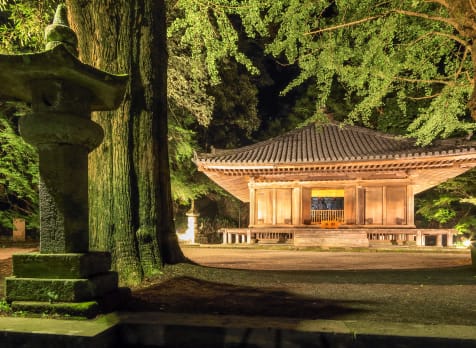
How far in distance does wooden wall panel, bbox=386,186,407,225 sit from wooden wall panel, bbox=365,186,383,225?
1.09ft

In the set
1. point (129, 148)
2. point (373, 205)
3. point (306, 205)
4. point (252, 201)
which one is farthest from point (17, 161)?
point (373, 205)

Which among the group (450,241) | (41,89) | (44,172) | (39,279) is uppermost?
(41,89)

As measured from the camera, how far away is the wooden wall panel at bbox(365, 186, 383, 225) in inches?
716

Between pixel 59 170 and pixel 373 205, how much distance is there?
16.7 metres

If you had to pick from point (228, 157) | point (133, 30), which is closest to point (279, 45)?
point (133, 30)

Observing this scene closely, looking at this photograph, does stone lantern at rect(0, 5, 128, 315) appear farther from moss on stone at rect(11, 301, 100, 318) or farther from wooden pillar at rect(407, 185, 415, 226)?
wooden pillar at rect(407, 185, 415, 226)

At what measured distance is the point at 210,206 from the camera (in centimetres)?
3075

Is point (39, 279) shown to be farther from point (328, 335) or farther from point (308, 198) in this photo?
point (308, 198)

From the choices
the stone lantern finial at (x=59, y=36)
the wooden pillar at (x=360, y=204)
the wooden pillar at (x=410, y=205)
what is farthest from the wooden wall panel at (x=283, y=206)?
the stone lantern finial at (x=59, y=36)

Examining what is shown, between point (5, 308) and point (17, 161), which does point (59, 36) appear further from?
point (17, 161)

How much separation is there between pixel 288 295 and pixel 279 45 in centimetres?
597

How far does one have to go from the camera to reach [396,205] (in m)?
18.0

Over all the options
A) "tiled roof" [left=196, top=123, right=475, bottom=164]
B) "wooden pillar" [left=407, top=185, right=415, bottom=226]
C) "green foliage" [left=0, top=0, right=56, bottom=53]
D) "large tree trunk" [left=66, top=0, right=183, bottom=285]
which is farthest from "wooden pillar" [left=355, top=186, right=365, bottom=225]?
"green foliage" [left=0, top=0, right=56, bottom=53]

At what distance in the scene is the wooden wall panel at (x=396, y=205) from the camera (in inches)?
705
